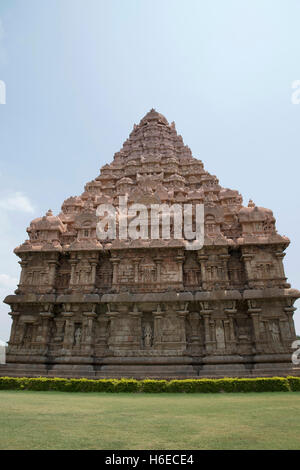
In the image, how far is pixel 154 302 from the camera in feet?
63.7

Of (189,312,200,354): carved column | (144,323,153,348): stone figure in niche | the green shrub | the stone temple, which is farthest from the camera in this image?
(144,323,153,348): stone figure in niche

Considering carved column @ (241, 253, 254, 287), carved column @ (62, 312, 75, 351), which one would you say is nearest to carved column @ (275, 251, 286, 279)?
carved column @ (241, 253, 254, 287)

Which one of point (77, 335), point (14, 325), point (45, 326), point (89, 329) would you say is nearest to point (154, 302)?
point (89, 329)

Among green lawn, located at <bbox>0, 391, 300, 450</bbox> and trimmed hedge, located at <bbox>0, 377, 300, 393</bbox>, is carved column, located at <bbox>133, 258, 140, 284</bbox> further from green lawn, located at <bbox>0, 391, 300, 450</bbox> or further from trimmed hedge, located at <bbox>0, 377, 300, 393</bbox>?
green lawn, located at <bbox>0, 391, 300, 450</bbox>

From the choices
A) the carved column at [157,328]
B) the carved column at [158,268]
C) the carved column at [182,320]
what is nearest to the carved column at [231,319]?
the carved column at [182,320]

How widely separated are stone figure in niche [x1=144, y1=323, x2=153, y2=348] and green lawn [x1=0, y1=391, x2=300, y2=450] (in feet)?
33.1

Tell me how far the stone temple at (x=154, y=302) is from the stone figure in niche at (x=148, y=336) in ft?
0.24

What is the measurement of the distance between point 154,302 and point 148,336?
7.27 feet

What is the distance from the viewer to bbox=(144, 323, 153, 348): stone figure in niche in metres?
19.0

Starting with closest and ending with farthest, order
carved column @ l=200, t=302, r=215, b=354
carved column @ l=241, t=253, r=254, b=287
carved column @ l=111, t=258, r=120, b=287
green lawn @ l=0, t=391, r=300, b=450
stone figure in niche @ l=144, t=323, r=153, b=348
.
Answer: green lawn @ l=0, t=391, r=300, b=450 < carved column @ l=200, t=302, r=215, b=354 < stone figure in niche @ l=144, t=323, r=153, b=348 < carved column @ l=241, t=253, r=254, b=287 < carved column @ l=111, t=258, r=120, b=287

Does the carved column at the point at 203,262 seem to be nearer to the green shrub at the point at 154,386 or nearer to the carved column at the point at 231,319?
the carved column at the point at 231,319

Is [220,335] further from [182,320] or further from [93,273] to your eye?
[93,273]
